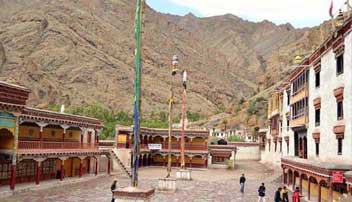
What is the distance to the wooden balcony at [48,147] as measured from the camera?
33.0 metres

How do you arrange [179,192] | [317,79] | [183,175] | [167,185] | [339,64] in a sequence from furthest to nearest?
[183,175], [179,192], [167,185], [317,79], [339,64]

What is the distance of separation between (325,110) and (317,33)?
8634 cm

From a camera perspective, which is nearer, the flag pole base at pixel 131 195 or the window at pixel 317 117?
the flag pole base at pixel 131 195

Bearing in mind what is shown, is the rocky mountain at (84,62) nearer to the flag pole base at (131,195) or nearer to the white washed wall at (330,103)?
the white washed wall at (330,103)

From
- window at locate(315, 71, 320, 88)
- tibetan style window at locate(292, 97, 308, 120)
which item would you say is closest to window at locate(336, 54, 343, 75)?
window at locate(315, 71, 320, 88)

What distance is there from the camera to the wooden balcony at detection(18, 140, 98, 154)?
1300 inches

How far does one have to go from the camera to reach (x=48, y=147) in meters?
36.6

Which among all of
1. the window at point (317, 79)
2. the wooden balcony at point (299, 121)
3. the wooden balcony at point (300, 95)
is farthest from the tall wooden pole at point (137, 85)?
the wooden balcony at point (299, 121)

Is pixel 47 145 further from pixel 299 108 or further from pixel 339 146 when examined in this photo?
pixel 339 146

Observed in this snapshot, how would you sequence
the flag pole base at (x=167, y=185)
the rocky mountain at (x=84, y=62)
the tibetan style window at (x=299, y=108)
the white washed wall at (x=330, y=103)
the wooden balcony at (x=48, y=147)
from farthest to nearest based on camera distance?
the rocky mountain at (x=84, y=62), the tibetan style window at (x=299, y=108), the flag pole base at (x=167, y=185), the wooden balcony at (x=48, y=147), the white washed wall at (x=330, y=103)

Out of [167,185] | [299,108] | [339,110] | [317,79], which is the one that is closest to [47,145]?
[167,185]

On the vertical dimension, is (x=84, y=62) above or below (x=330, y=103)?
above

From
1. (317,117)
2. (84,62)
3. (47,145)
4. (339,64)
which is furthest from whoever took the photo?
(84,62)

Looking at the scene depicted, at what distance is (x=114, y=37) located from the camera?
189m
